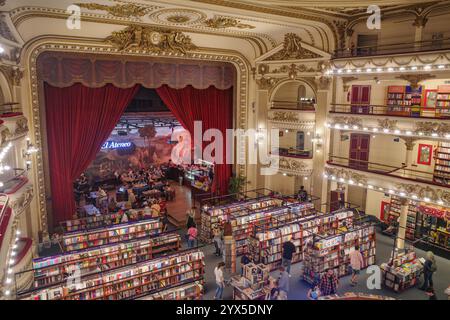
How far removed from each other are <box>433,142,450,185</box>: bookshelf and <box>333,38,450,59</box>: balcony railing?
3.00m

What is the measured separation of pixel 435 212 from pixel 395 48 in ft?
17.2

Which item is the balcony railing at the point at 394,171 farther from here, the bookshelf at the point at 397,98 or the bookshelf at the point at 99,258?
the bookshelf at the point at 99,258

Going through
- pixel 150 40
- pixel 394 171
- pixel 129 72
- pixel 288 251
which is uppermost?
pixel 150 40

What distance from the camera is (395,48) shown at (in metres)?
11.1

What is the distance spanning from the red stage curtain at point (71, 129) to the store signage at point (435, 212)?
10.5 m

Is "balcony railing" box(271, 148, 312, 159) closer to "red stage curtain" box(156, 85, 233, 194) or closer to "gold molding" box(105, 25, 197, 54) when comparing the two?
"red stage curtain" box(156, 85, 233, 194)

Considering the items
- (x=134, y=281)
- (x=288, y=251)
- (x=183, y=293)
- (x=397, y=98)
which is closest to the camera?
(x=183, y=293)

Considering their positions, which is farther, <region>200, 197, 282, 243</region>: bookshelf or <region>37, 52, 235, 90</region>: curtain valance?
<region>200, 197, 282, 243</region>: bookshelf

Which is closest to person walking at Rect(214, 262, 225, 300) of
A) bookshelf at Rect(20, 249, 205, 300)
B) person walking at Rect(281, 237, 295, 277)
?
bookshelf at Rect(20, 249, 205, 300)

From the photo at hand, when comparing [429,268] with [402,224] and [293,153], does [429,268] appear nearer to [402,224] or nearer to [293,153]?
[402,224]

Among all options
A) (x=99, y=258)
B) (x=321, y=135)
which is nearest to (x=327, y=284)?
(x=99, y=258)

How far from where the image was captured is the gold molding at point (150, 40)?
11.0m

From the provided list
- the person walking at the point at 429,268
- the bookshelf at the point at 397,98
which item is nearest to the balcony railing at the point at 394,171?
the bookshelf at the point at 397,98

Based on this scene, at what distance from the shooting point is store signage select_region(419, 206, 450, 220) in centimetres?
1099
